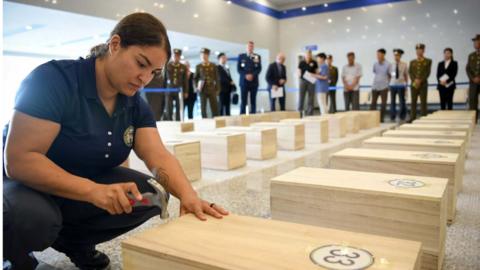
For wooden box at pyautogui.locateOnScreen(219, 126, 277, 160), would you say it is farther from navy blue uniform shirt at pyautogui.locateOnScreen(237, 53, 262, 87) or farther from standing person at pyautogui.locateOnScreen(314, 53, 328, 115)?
standing person at pyautogui.locateOnScreen(314, 53, 328, 115)

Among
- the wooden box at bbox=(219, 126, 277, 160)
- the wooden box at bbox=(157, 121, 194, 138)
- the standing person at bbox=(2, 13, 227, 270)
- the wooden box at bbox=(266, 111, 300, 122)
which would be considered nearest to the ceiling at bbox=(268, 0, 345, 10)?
the wooden box at bbox=(266, 111, 300, 122)

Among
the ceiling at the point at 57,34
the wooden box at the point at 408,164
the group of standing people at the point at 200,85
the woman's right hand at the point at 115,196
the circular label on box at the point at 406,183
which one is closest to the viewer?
the woman's right hand at the point at 115,196

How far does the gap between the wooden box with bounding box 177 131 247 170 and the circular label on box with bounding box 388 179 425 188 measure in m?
1.78

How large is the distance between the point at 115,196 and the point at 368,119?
20.2 feet

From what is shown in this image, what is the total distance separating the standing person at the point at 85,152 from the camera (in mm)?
1055

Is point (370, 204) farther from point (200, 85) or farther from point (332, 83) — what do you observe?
point (332, 83)

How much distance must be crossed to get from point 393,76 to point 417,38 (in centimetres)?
222

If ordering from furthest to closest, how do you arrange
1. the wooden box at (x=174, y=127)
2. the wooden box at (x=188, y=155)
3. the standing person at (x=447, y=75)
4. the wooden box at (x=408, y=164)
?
1. the standing person at (x=447, y=75)
2. the wooden box at (x=174, y=127)
3. the wooden box at (x=188, y=155)
4. the wooden box at (x=408, y=164)

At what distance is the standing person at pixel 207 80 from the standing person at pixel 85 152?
589 cm

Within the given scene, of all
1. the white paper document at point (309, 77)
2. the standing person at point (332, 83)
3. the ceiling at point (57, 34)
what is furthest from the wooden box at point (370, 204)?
the standing person at point (332, 83)

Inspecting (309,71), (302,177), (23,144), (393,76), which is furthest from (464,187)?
(393,76)

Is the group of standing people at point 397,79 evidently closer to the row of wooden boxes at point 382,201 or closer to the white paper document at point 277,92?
the white paper document at point 277,92

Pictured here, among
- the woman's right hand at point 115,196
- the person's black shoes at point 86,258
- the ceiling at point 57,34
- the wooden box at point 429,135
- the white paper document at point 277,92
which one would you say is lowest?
the person's black shoes at point 86,258

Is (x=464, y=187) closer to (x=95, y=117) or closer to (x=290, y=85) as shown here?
(x=95, y=117)
